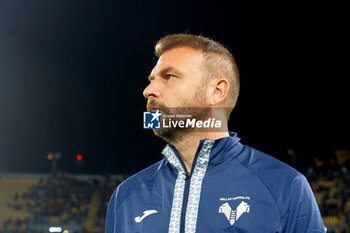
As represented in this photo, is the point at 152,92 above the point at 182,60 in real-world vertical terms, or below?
below

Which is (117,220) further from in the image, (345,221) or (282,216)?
(345,221)

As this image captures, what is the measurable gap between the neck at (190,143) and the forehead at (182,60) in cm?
32

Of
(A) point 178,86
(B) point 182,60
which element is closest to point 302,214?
(A) point 178,86

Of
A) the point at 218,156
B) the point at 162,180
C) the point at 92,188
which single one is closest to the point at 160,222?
the point at 162,180

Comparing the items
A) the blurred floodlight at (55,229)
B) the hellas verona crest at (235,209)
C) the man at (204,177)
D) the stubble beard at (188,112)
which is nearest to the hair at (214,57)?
the man at (204,177)

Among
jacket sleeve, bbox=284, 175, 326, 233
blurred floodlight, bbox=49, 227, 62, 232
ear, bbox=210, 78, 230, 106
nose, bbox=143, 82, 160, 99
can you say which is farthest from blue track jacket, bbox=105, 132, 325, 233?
blurred floodlight, bbox=49, 227, 62, 232

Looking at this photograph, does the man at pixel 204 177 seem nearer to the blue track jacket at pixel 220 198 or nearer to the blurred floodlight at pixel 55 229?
the blue track jacket at pixel 220 198

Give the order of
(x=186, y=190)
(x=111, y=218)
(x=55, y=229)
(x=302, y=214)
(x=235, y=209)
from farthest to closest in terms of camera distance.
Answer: (x=55, y=229), (x=111, y=218), (x=186, y=190), (x=235, y=209), (x=302, y=214)

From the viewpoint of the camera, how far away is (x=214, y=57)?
2240mm

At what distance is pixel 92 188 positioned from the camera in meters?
25.2

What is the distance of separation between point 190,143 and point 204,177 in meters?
0.19

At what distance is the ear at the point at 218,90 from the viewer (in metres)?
2.20

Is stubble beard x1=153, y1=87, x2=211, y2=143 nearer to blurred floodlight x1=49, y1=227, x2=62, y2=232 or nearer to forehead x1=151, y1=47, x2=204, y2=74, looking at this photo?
forehead x1=151, y1=47, x2=204, y2=74

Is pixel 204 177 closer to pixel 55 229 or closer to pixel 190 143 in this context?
pixel 190 143
